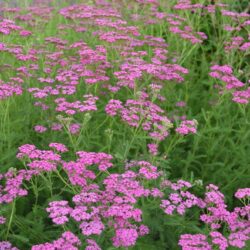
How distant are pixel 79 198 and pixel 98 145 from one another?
1.26m

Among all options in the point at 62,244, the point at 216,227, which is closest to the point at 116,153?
the point at 216,227

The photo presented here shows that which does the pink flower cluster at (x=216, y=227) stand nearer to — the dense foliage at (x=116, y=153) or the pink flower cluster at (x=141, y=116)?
the dense foliage at (x=116, y=153)

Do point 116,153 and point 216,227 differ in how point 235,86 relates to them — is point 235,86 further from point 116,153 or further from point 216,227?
point 216,227

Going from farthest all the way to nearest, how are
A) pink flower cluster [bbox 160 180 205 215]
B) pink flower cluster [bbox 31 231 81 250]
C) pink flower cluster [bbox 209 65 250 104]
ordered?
pink flower cluster [bbox 209 65 250 104] < pink flower cluster [bbox 160 180 205 215] < pink flower cluster [bbox 31 231 81 250]

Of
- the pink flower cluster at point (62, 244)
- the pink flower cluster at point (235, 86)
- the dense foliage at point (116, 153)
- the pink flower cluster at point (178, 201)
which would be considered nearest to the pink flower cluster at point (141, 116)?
the dense foliage at point (116, 153)

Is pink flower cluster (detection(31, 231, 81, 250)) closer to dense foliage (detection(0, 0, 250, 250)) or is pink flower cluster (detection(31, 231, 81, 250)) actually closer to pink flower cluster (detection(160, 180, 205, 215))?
dense foliage (detection(0, 0, 250, 250))

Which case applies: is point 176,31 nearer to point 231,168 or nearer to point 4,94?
point 231,168

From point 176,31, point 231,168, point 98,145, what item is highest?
point 176,31

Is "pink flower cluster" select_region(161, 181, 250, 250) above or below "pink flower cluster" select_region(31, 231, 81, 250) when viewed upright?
below

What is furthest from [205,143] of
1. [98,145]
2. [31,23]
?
[31,23]

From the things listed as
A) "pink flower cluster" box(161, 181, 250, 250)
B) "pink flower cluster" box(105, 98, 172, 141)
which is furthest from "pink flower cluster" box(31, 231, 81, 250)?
"pink flower cluster" box(105, 98, 172, 141)

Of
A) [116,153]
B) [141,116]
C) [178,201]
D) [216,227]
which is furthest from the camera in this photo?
[141,116]

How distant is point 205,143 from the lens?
16.2 feet

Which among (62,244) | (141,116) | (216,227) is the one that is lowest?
(216,227)
